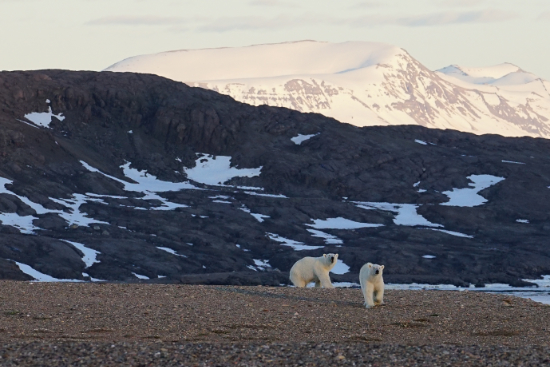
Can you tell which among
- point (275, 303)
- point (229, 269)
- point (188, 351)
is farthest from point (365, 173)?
point (188, 351)

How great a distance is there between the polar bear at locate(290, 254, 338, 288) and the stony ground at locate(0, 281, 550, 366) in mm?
3235

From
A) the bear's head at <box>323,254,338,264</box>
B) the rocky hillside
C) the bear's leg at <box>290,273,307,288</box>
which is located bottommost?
the rocky hillside

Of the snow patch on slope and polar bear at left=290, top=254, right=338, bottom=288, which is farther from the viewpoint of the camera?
the snow patch on slope

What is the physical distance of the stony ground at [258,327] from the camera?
688 inches

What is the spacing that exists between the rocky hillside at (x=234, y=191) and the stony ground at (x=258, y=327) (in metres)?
63.6

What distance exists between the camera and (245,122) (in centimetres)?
17550

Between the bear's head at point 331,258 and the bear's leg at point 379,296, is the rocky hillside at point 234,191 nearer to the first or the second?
the bear's head at point 331,258

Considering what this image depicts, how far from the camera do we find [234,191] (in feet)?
493

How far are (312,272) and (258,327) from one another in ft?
45.0

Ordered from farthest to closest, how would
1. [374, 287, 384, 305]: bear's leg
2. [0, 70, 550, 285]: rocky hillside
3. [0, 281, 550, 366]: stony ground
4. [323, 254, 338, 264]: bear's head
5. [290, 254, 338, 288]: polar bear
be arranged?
[0, 70, 550, 285]: rocky hillside → [290, 254, 338, 288]: polar bear → [323, 254, 338, 264]: bear's head → [374, 287, 384, 305]: bear's leg → [0, 281, 550, 366]: stony ground

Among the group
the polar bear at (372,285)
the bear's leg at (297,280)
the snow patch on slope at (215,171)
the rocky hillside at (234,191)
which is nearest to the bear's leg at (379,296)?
the polar bear at (372,285)

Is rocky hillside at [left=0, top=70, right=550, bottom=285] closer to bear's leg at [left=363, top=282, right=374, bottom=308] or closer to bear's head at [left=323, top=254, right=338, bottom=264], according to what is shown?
bear's head at [left=323, top=254, right=338, bottom=264]

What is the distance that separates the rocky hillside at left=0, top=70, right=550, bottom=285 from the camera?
108 m

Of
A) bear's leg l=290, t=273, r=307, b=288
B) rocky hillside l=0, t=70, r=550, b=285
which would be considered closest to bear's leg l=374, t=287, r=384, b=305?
bear's leg l=290, t=273, r=307, b=288
